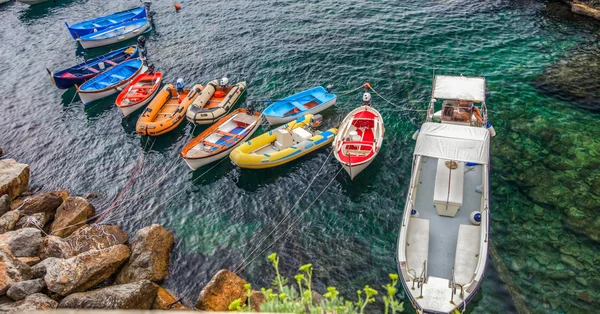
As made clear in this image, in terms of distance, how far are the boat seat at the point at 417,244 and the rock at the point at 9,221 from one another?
1996cm

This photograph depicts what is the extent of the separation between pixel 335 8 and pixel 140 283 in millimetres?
33227

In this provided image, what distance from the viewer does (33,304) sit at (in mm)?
15633

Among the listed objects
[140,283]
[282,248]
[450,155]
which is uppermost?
[450,155]

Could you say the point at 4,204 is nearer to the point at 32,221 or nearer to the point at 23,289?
the point at 32,221

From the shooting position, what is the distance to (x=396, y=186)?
22203 millimetres

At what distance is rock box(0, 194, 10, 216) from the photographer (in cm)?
2292

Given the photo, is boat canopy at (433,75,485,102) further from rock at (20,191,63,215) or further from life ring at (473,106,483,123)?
rock at (20,191,63,215)

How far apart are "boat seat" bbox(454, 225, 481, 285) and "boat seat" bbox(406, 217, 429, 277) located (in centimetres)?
126

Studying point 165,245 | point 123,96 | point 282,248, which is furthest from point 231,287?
point 123,96

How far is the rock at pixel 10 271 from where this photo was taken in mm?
16638

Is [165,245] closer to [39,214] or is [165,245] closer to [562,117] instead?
[39,214]

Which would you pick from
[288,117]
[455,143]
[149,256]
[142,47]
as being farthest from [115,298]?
[142,47]

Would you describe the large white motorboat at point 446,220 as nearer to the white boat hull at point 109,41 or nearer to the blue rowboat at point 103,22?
the white boat hull at point 109,41

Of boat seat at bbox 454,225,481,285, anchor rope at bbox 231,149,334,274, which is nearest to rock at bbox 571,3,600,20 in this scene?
anchor rope at bbox 231,149,334,274
